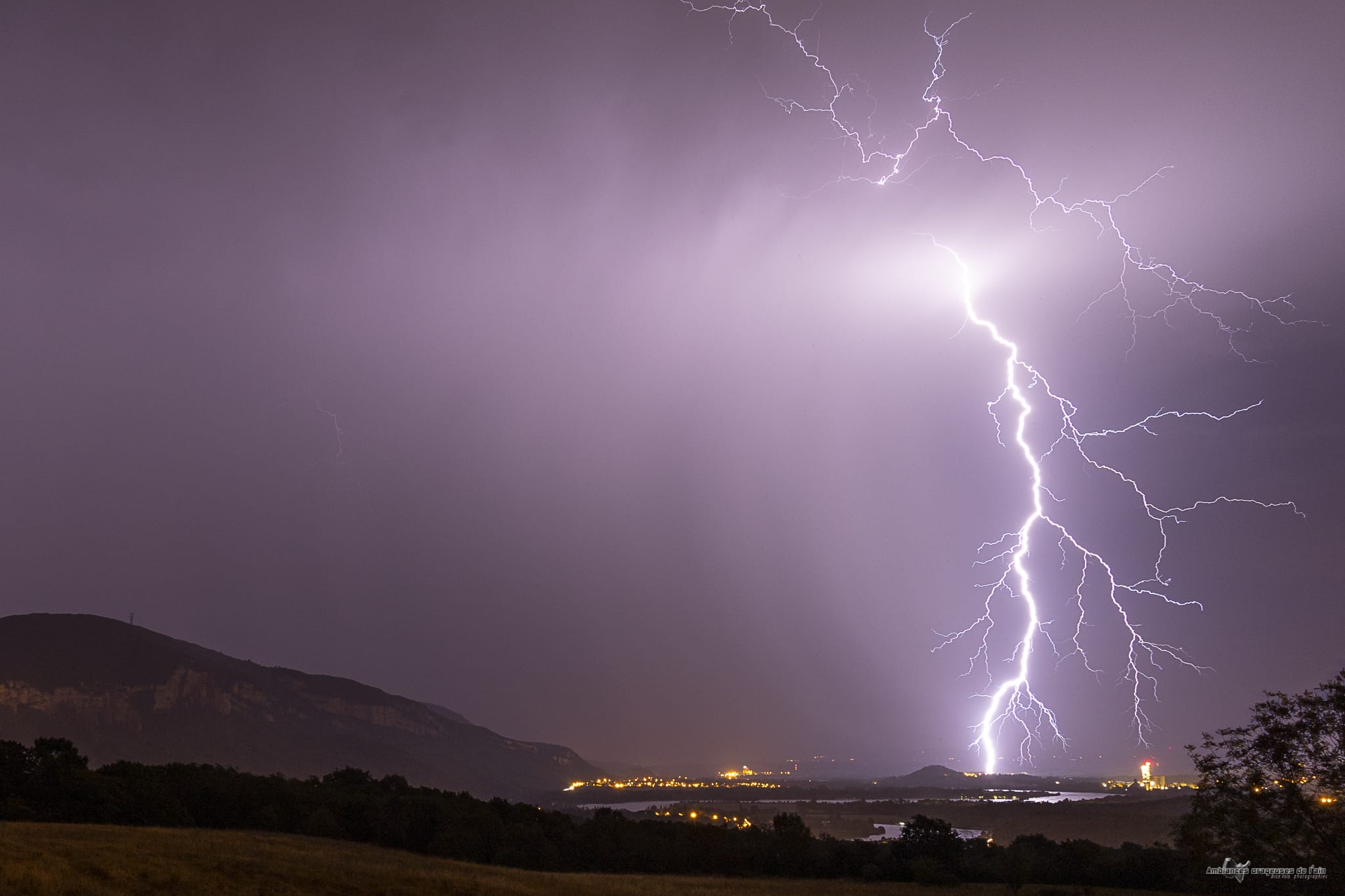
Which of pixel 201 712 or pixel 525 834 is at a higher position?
pixel 201 712

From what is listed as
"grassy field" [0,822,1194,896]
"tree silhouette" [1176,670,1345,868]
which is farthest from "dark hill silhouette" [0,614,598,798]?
"tree silhouette" [1176,670,1345,868]

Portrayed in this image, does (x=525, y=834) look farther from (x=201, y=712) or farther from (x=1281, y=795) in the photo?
(x=201, y=712)

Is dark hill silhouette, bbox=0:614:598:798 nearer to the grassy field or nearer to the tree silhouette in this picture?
the grassy field

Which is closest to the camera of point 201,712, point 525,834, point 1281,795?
point 1281,795

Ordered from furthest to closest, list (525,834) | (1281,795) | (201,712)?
(201,712) → (525,834) → (1281,795)

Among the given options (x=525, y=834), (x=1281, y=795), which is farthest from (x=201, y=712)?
(x=1281, y=795)

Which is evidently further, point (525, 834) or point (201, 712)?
point (201, 712)
